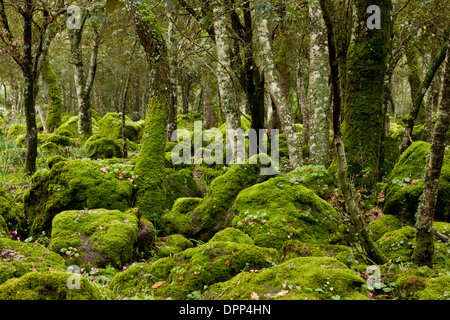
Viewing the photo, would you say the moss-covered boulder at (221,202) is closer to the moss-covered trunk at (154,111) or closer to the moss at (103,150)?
Result: the moss-covered trunk at (154,111)

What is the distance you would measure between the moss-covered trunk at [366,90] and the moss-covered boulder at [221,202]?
85.8 inches

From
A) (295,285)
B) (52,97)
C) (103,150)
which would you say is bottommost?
(295,285)

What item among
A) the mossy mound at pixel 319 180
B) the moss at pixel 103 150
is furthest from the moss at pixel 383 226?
the moss at pixel 103 150

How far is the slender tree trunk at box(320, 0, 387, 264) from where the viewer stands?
3291 mm

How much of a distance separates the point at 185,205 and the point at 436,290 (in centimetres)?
A: 502

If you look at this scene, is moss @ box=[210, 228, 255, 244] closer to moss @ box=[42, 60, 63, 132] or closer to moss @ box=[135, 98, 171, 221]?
moss @ box=[135, 98, 171, 221]

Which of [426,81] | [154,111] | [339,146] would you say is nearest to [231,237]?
[339,146]

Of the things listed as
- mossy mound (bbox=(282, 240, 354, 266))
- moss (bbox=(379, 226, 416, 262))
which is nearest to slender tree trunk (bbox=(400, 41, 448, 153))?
moss (bbox=(379, 226, 416, 262))

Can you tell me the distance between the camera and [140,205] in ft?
21.2

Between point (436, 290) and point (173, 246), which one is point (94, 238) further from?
point (436, 290)

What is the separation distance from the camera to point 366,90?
714cm

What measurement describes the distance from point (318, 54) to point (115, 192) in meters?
5.69
